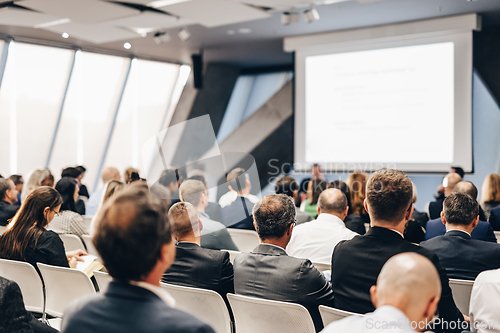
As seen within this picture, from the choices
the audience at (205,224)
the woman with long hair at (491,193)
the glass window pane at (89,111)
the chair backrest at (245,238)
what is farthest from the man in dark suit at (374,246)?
the glass window pane at (89,111)

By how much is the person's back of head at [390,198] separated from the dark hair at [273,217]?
46 cm

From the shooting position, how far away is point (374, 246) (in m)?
1.86

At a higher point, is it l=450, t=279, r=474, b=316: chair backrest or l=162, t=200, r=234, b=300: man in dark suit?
l=162, t=200, r=234, b=300: man in dark suit

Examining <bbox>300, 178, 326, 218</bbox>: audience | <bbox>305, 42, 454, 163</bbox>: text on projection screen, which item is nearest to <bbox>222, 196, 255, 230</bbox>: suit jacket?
<bbox>300, 178, 326, 218</bbox>: audience

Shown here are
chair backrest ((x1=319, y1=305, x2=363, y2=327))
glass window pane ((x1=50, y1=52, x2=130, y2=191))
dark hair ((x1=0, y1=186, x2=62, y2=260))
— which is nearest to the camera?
chair backrest ((x1=319, y1=305, x2=363, y2=327))

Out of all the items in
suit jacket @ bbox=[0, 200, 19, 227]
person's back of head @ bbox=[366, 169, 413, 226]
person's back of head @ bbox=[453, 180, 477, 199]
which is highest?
person's back of head @ bbox=[366, 169, 413, 226]

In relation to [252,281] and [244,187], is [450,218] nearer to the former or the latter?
[252,281]

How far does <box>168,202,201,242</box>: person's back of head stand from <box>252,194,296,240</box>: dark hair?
0.38 meters

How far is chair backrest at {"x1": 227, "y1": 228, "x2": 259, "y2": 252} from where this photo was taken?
381 centimetres

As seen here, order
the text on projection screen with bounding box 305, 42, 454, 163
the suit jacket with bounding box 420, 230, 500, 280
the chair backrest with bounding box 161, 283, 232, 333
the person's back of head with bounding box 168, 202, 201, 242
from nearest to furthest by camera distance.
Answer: the chair backrest with bounding box 161, 283, 232, 333 < the suit jacket with bounding box 420, 230, 500, 280 < the person's back of head with bounding box 168, 202, 201, 242 < the text on projection screen with bounding box 305, 42, 454, 163

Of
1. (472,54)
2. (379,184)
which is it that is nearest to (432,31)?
(472,54)

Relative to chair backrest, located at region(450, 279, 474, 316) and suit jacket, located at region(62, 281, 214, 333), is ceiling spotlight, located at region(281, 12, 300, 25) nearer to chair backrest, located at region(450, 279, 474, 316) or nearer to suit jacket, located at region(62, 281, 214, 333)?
chair backrest, located at region(450, 279, 474, 316)

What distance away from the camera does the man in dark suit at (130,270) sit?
3.17 ft

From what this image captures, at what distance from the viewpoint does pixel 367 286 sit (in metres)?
1.84
